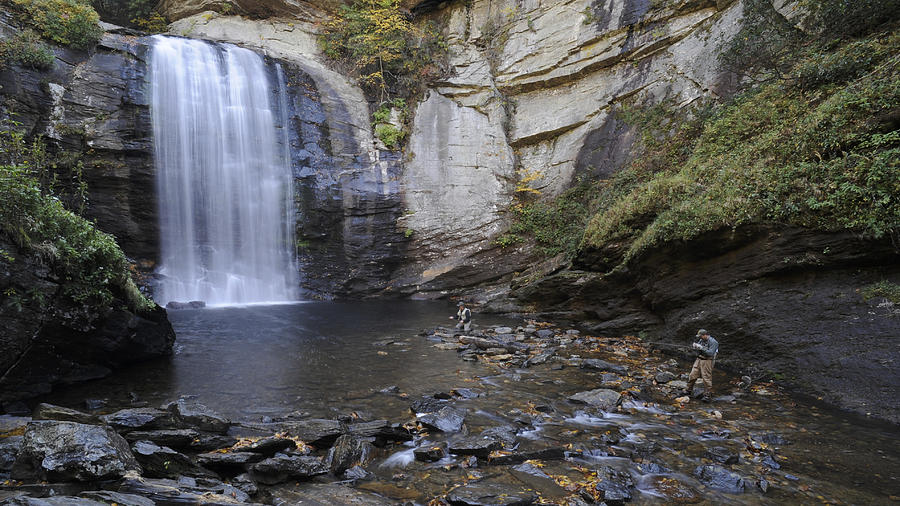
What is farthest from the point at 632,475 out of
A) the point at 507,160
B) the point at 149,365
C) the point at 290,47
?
the point at 290,47

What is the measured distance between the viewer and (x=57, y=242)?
6.59 meters

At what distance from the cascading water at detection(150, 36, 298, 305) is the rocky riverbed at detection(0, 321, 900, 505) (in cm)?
1272

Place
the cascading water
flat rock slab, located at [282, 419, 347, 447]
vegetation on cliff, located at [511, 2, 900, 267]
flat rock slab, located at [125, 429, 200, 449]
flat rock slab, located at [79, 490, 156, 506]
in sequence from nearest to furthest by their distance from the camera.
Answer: flat rock slab, located at [79, 490, 156, 506], flat rock slab, located at [125, 429, 200, 449], flat rock slab, located at [282, 419, 347, 447], vegetation on cliff, located at [511, 2, 900, 267], the cascading water

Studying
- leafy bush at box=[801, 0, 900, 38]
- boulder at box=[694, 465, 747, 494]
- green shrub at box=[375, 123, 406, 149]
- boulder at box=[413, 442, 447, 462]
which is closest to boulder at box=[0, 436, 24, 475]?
boulder at box=[413, 442, 447, 462]

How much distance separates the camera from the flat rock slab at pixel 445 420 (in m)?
5.56

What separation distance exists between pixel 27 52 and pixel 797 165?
22.6 meters

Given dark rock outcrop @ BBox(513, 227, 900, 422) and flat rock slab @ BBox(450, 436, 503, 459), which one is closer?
flat rock slab @ BBox(450, 436, 503, 459)

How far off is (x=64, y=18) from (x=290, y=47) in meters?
10.1

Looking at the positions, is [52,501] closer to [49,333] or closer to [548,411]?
[49,333]

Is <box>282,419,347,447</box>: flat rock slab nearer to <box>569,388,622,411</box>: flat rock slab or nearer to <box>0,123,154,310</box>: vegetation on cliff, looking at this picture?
<box>569,388,622,411</box>: flat rock slab

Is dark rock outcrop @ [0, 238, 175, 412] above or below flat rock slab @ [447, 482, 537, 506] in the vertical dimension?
above

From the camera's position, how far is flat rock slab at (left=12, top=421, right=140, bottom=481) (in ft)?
11.1

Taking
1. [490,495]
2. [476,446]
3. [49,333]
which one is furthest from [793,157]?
[49,333]

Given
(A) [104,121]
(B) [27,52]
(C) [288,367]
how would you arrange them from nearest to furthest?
(C) [288,367] < (B) [27,52] < (A) [104,121]
